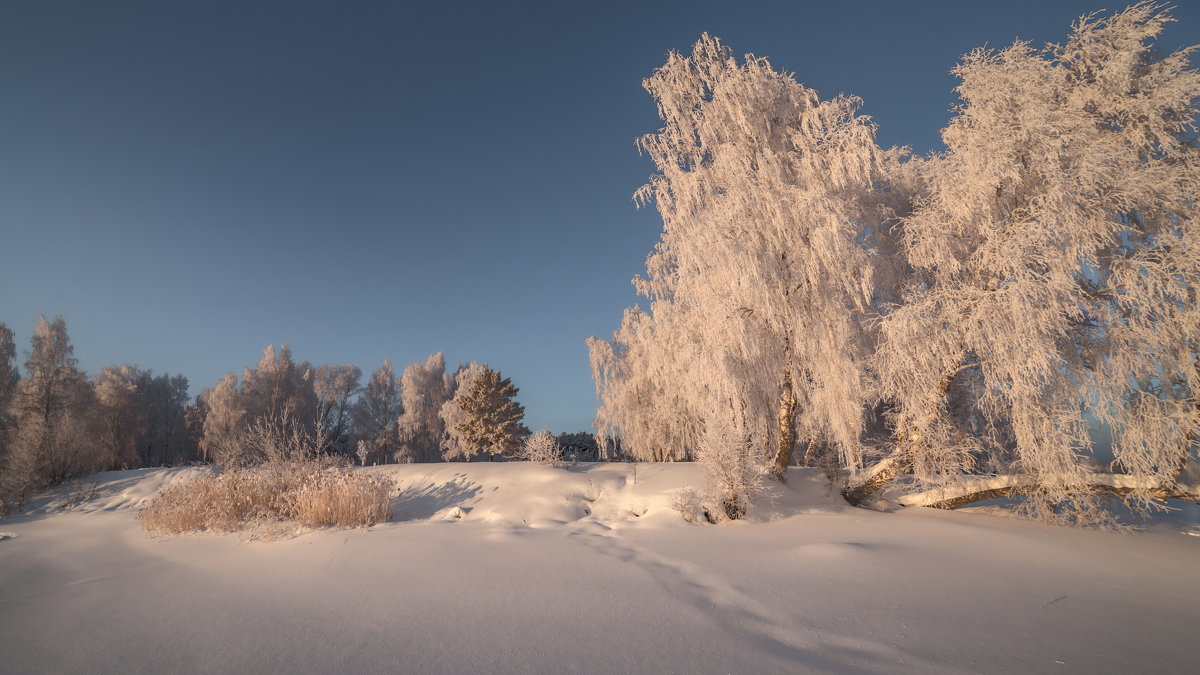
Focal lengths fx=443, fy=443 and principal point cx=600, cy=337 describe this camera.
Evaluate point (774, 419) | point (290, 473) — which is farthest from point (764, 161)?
point (290, 473)

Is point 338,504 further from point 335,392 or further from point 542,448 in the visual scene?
point 335,392

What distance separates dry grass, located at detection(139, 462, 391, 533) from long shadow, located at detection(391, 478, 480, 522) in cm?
49

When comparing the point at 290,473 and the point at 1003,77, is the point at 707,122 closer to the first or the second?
the point at 1003,77

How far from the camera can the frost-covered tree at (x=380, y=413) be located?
3316 centimetres

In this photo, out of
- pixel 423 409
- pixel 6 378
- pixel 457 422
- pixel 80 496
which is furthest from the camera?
pixel 423 409

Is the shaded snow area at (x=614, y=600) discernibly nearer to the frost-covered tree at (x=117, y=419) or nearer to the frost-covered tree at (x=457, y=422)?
the frost-covered tree at (x=457, y=422)

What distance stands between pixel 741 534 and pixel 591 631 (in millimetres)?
3273

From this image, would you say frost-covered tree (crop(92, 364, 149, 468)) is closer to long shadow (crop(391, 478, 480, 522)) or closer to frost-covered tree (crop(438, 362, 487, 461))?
frost-covered tree (crop(438, 362, 487, 461))

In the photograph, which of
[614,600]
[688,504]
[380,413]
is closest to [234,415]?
[380,413]

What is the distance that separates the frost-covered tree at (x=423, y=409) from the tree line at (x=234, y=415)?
8 cm

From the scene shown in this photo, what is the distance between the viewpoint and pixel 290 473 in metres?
6.85

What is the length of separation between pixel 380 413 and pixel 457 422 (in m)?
11.0

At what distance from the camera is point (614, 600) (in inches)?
117

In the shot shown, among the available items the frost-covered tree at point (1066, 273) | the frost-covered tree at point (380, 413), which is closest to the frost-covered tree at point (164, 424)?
the frost-covered tree at point (380, 413)
